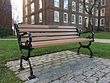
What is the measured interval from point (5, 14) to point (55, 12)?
8377mm

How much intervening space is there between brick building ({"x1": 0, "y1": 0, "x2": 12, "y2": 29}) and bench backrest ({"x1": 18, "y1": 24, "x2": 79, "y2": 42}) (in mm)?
18487

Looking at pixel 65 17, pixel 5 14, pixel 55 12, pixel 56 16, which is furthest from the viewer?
pixel 65 17

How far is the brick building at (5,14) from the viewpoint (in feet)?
74.8

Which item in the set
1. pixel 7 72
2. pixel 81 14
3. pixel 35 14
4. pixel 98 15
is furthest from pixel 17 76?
pixel 98 15

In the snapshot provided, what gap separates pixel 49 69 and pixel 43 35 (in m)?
1.01

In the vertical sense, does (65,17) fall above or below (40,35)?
above

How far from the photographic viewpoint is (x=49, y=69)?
4.12m

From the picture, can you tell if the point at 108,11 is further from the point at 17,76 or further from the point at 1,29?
the point at 17,76

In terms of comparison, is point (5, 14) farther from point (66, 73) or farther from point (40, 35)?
point (66, 73)

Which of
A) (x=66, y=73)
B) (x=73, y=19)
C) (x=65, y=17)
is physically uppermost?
(x=65, y=17)

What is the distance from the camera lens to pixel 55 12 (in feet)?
90.9

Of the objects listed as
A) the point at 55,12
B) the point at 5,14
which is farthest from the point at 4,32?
the point at 55,12

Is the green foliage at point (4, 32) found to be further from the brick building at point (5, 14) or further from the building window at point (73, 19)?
the building window at point (73, 19)

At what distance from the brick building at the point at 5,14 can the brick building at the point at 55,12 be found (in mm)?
6177
